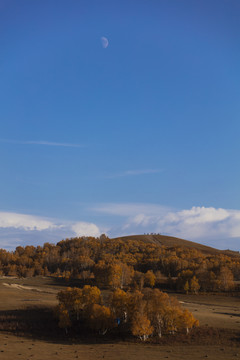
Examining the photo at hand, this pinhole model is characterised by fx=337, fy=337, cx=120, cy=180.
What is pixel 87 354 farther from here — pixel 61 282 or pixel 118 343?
pixel 61 282

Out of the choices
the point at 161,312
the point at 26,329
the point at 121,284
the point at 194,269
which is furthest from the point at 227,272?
the point at 26,329

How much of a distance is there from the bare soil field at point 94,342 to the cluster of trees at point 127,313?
9.52 feet

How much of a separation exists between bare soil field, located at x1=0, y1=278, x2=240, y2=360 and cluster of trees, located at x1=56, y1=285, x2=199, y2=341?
9.52 ft

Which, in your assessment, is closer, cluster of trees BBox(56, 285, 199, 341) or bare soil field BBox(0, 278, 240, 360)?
Result: bare soil field BBox(0, 278, 240, 360)

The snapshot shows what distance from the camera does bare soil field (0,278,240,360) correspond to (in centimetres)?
5269

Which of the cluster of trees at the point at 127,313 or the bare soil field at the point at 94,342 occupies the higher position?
the cluster of trees at the point at 127,313

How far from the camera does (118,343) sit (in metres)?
63.4

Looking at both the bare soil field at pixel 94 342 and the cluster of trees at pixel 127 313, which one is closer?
the bare soil field at pixel 94 342

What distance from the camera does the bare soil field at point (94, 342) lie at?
173 feet

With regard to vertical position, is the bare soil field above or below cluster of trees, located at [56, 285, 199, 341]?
below

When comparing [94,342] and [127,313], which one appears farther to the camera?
[127,313]

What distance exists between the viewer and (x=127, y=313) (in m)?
72.4

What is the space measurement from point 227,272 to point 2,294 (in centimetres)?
9519

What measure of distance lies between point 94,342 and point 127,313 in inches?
408
